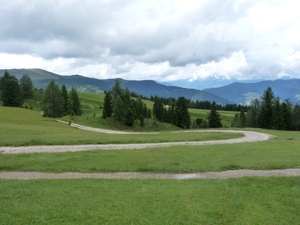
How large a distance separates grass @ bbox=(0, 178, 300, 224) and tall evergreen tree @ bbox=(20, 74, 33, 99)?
127m

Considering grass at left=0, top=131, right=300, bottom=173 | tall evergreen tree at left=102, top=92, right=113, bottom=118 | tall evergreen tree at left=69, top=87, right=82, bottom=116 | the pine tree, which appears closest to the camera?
grass at left=0, top=131, right=300, bottom=173

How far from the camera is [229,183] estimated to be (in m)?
15.5

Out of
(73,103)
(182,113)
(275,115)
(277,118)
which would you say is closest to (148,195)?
(277,118)

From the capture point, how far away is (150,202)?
1209cm

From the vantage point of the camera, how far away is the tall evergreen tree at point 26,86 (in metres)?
127

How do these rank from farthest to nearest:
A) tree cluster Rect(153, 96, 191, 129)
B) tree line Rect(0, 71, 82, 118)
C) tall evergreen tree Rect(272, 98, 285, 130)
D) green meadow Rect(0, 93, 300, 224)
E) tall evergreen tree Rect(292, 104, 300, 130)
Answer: tree cluster Rect(153, 96, 191, 129)
tree line Rect(0, 71, 82, 118)
tall evergreen tree Rect(292, 104, 300, 130)
tall evergreen tree Rect(272, 98, 285, 130)
green meadow Rect(0, 93, 300, 224)

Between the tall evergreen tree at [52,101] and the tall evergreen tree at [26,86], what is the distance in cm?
4644

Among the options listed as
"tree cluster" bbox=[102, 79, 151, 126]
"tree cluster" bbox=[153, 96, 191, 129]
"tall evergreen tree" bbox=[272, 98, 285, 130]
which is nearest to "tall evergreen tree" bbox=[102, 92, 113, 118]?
"tree cluster" bbox=[102, 79, 151, 126]

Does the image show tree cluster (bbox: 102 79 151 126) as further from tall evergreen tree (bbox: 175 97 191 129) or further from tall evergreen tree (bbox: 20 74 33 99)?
tall evergreen tree (bbox: 20 74 33 99)

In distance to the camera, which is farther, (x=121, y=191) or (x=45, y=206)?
(x=121, y=191)

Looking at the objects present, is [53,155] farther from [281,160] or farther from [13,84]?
[13,84]

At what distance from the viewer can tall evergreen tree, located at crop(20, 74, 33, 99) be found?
126562 millimetres

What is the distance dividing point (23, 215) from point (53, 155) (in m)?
13.8

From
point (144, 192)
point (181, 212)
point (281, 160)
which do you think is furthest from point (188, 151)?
→ point (181, 212)
